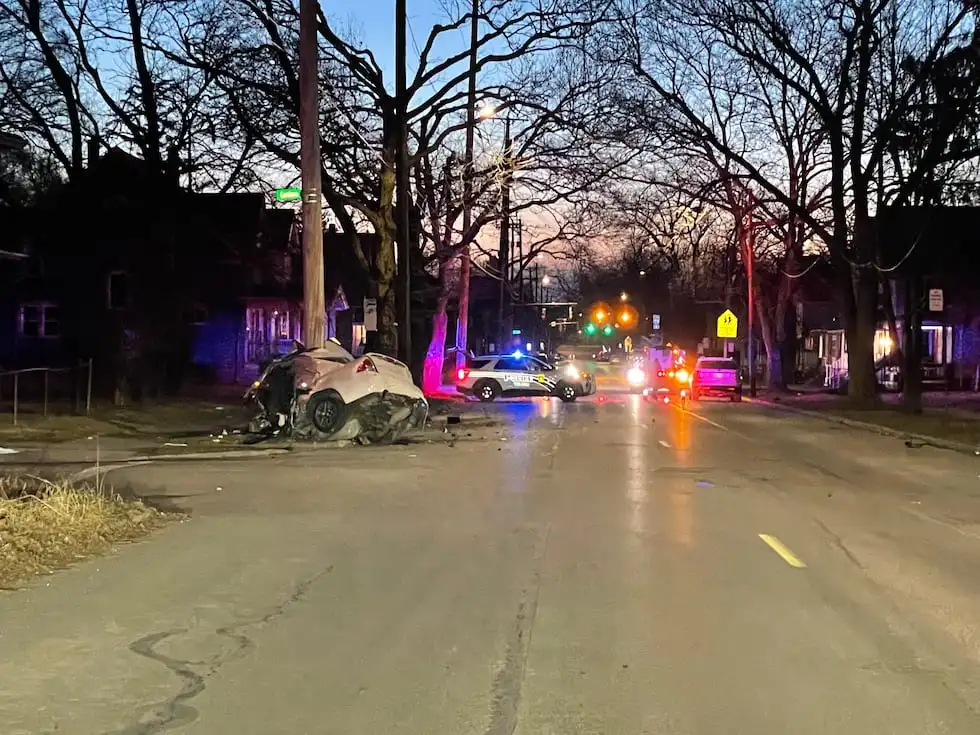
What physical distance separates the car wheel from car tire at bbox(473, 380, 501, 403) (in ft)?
61.7

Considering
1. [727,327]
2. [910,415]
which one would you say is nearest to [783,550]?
[910,415]

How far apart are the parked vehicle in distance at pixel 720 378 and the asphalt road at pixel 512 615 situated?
28.9 m

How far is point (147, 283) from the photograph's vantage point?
3225 cm

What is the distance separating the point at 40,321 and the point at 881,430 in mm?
37521

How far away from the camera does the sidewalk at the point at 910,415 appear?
2400cm

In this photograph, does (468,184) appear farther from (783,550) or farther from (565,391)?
(783,550)

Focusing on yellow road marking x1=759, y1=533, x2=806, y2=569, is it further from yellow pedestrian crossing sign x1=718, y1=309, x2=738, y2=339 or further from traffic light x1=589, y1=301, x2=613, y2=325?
traffic light x1=589, y1=301, x2=613, y2=325

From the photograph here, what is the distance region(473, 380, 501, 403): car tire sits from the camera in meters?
38.9

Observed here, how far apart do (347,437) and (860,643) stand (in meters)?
14.1

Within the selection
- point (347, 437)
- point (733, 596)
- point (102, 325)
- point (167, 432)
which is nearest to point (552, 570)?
point (733, 596)

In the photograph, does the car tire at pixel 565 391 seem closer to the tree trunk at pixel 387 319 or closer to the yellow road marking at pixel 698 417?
the yellow road marking at pixel 698 417

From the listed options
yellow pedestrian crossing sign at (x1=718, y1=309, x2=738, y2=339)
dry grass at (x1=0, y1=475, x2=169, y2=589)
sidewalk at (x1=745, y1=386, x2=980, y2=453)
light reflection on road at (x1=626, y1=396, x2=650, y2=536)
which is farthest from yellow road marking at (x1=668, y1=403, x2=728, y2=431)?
dry grass at (x1=0, y1=475, x2=169, y2=589)

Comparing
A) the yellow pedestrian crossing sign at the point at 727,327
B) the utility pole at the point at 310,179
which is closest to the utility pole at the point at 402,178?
the utility pole at the point at 310,179

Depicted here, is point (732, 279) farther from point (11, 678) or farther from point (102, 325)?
point (11, 678)
